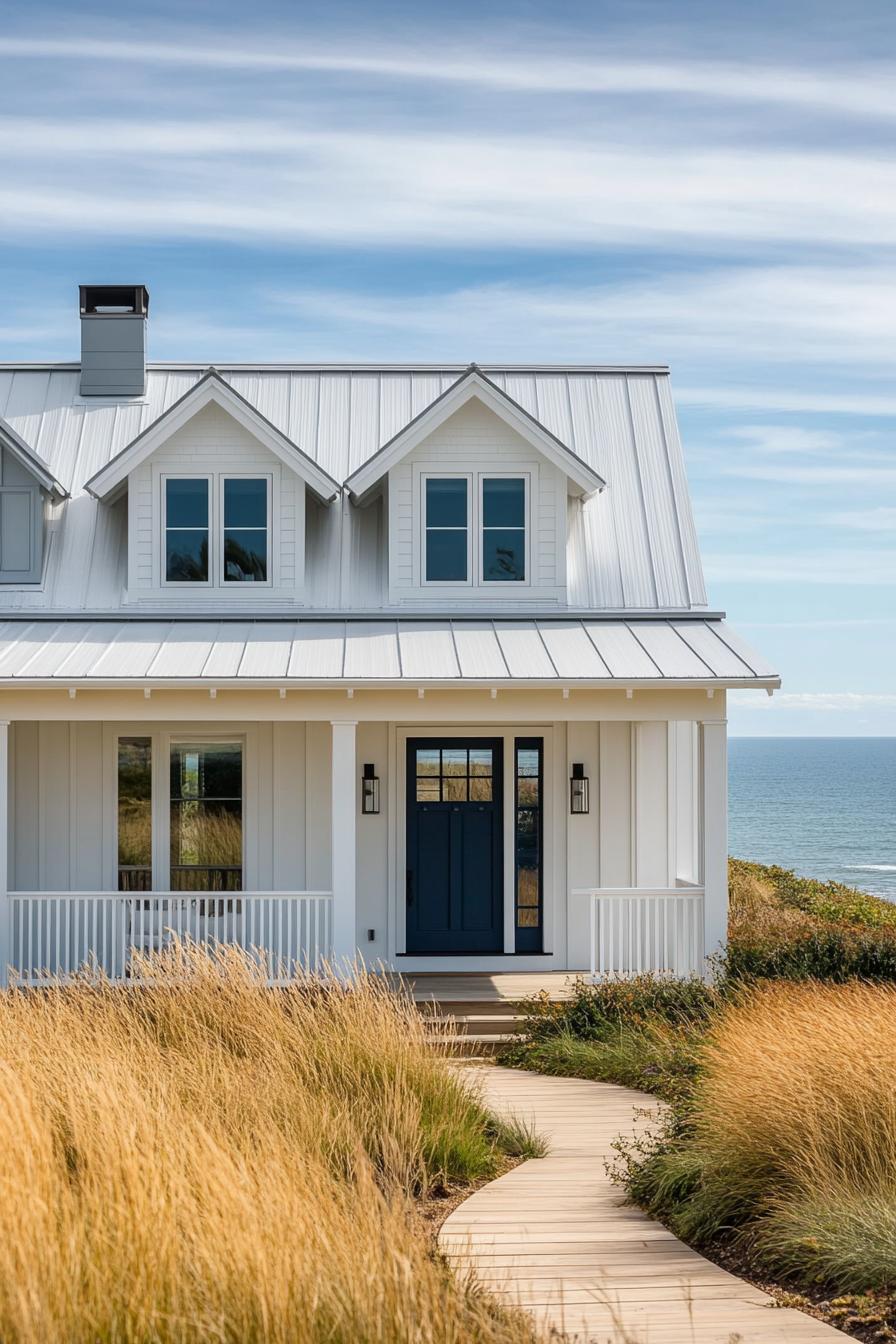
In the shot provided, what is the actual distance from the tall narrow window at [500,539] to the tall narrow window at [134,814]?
170 inches

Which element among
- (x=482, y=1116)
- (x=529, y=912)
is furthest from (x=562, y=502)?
(x=482, y=1116)

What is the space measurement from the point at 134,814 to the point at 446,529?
15.4ft

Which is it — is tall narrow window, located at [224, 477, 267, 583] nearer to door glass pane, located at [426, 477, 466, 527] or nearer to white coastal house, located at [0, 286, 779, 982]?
white coastal house, located at [0, 286, 779, 982]

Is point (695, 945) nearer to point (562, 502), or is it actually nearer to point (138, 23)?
point (562, 502)

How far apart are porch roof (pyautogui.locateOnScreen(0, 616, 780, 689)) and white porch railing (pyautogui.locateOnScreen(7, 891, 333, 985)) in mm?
2158

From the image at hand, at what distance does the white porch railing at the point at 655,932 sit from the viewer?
13078 mm

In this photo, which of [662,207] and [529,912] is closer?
[529,912]

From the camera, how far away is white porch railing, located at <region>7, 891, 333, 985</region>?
13.1 m

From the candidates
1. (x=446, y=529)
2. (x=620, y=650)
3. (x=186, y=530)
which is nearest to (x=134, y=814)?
(x=186, y=530)

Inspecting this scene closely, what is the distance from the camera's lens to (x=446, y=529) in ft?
49.8

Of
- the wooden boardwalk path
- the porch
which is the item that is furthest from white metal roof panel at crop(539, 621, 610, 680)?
the wooden boardwalk path

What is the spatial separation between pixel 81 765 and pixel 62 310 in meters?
Answer: 6.95

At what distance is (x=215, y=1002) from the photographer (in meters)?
9.21

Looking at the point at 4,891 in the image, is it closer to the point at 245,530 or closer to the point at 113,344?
the point at 245,530
